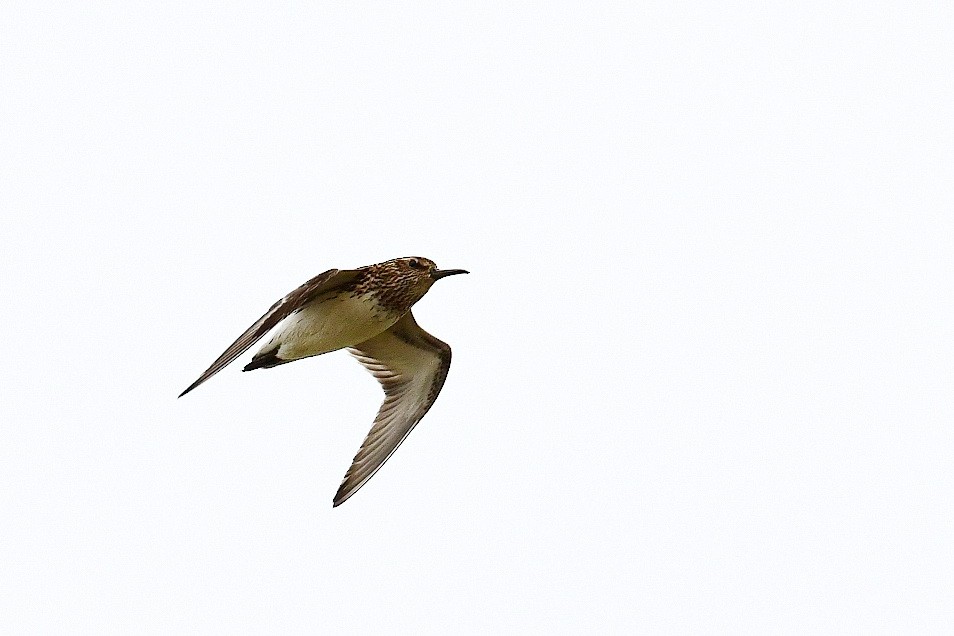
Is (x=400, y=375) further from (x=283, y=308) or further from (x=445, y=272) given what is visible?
(x=283, y=308)

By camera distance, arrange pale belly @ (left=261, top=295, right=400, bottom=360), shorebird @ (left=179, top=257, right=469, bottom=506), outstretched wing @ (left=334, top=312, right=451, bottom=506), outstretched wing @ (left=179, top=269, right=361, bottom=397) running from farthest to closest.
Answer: outstretched wing @ (left=334, top=312, right=451, bottom=506) < pale belly @ (left=261, top=295, right=400, bottom=360) < shorebird @ (left=179, top=257, right=469, bottom=506) < outstretched wing @ (left=179, top=269, right=361, bottom=397)

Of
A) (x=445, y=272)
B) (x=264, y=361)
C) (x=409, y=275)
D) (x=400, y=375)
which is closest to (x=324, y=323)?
(x=264, y=361)

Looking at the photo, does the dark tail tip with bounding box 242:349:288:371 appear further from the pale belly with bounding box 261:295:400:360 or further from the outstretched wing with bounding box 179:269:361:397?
the outstretched wing with bounding box 179:269:361:397

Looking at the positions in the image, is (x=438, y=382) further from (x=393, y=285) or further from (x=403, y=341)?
(x=393, y=285)

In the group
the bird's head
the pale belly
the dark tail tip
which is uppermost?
the bird's head

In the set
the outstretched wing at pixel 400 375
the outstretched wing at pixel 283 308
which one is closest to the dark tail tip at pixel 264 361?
the outstretched wing at pixel 283 308

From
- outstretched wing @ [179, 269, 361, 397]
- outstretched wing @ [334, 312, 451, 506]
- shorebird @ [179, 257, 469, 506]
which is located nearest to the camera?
outstretched wing @ [179, 269, 361, 397]

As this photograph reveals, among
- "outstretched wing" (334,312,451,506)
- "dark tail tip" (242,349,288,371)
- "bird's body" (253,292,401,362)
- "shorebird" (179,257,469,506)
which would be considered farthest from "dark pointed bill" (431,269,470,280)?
"dark tail tip" (242,349,288,371)

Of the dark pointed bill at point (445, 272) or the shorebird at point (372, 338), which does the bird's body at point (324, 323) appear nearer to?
the shorebird at point (372, 338)

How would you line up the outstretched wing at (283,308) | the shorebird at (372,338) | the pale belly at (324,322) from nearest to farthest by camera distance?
the outstretched wing at (283,308), the shorebird at (372,338), the pale belly at (324,322)
